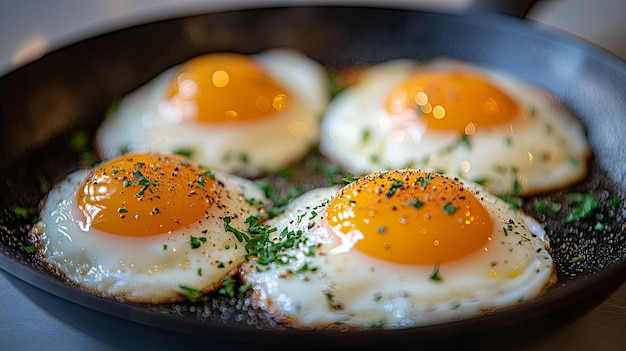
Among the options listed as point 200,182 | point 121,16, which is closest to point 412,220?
point 200,182

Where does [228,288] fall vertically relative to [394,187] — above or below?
below

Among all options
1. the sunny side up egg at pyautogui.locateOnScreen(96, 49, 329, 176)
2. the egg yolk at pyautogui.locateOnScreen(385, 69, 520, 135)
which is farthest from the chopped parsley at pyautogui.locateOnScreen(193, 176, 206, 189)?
the egg yolk at pyautogui.locateOnScreen(385, 69, 520, 135)

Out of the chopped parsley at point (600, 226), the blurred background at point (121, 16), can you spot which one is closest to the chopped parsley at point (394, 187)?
the chopped parsley at point (600, 226)

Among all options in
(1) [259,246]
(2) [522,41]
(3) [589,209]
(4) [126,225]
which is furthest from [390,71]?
(4) [126,225]

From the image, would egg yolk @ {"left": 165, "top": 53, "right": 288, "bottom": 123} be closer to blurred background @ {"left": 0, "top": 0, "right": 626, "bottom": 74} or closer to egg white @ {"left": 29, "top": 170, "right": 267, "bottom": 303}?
egg white @ {"left": 29, "top": 170, "right": 267, "bottom": 303}

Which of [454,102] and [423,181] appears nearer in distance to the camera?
[423,181]

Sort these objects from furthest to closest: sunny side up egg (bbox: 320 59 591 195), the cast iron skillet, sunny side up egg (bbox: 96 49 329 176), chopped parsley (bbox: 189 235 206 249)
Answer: sunny side up egg (bbox: 96 49 329 176), sunny side up egg (bbox: 320 59 591 195), chopped parsley (bbox: 189 235 206 249), the cast iron skillet

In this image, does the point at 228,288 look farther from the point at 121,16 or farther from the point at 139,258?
the point at 121,16
